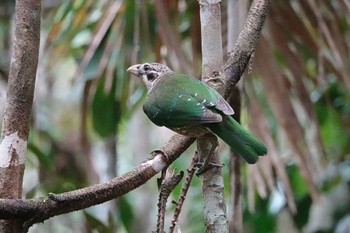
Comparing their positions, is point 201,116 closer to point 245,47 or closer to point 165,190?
point 245,47

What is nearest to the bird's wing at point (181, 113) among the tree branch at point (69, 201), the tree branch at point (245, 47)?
the tree branch at point (245, 47)

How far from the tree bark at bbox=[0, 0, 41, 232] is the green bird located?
42cm

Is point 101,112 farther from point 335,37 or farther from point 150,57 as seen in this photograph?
point 335,37

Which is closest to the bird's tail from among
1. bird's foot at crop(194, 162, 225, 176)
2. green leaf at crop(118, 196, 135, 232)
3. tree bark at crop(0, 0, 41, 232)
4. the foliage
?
bird's foot at crop(194, 162, 225, 176)

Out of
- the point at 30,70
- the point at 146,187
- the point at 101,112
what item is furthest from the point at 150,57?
the point at 30,70

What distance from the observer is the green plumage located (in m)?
1.76

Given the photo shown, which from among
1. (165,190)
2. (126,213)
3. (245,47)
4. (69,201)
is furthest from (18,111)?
(126,213)

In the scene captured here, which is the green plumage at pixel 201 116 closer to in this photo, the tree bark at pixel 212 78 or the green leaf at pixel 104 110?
the tree bark at pixel 212 78

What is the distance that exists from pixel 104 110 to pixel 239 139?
1.60 meters

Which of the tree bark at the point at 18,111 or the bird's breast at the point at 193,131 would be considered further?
the bird's breast at the point at 193,131

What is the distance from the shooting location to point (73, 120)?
5.39 metres

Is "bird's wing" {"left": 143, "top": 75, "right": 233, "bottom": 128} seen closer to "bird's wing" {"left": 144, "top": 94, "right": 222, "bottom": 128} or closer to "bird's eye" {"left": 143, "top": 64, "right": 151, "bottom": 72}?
"bird's wing" {"left": 144, "top": 94, "right": 222, "bottom": 128}

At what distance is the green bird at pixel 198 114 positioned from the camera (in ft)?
5.77

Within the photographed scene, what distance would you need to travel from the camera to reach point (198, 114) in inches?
70.9
